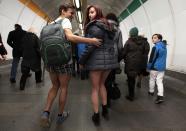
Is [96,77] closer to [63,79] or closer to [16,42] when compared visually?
[63,79]

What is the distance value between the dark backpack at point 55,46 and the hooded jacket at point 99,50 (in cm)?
34

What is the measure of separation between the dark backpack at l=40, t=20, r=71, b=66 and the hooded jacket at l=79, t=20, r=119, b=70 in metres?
0.34

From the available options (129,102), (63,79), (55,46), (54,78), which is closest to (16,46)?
(129,102)

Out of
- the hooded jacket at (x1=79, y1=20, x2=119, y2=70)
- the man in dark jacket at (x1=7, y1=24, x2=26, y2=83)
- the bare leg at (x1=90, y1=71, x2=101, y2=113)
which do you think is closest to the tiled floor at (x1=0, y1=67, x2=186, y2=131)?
the bare leg at (x1=90, y1=71, x2=101, y2=113)

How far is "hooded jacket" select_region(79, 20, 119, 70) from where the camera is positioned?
5352 millimetres

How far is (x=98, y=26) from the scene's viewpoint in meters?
5.36

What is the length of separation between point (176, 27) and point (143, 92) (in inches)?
162

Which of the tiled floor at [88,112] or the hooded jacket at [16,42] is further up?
the hooded jacket at [16,42]

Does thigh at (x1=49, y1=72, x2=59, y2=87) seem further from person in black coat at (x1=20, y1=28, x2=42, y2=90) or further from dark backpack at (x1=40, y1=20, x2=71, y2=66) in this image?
person in black coat at (x1=20, y1=28, x2=42, y2=90)

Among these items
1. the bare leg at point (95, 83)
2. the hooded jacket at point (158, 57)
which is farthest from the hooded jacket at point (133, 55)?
the bare leg at point (95, 83)

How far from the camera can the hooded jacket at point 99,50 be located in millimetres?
5352

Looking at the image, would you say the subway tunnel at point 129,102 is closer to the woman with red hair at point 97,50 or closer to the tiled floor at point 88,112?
the tiled floor at point 88,112

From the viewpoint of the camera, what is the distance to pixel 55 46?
5.14 meters

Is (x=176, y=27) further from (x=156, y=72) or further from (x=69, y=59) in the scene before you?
(x=69, y=59)
